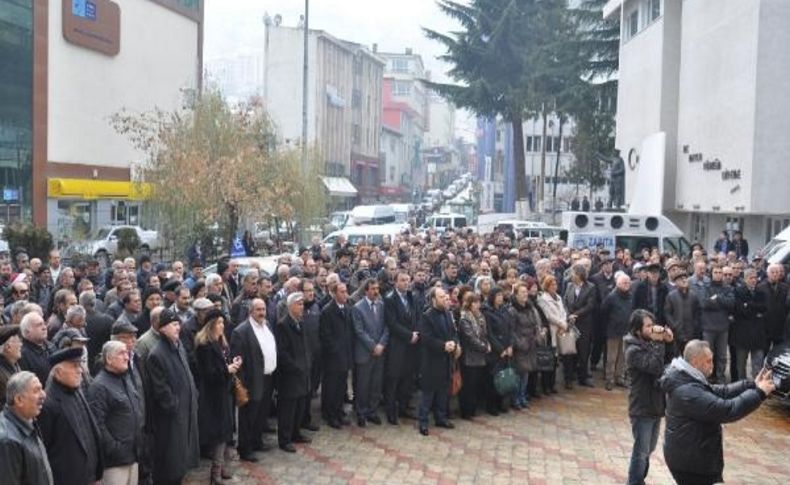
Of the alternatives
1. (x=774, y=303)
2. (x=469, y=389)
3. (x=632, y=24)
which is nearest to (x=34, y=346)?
(x=469, y=389)

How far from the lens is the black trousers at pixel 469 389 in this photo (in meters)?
11.7

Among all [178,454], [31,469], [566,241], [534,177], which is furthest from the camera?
[534,177]

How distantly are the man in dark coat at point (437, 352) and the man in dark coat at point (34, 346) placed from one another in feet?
16.1

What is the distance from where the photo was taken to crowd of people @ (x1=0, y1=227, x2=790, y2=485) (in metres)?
6.71

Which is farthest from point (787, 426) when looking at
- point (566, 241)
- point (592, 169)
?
point (592, 169)

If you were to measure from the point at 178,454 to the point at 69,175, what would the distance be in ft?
114

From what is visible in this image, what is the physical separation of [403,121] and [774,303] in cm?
10232

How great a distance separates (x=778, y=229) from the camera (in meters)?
26.0

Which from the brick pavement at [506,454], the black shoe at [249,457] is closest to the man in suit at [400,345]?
the brick pavement at [506,454]

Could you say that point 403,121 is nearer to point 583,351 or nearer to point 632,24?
point 632,24

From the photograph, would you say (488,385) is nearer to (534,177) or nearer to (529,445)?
(529,445)

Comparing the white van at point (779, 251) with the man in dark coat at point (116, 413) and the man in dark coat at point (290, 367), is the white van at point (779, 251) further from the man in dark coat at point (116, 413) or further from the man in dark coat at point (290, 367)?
the man in dark coat at point (116, 413)

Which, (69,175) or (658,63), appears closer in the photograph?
(658,63)

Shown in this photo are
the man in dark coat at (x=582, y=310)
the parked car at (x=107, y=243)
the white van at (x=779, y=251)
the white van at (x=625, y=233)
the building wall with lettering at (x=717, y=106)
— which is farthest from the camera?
the parked car at (x=107, y=243)
